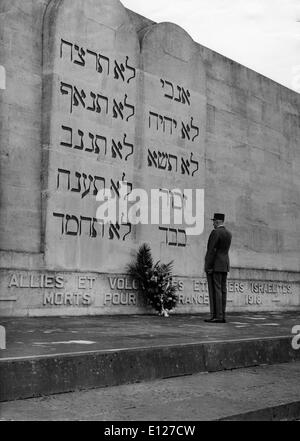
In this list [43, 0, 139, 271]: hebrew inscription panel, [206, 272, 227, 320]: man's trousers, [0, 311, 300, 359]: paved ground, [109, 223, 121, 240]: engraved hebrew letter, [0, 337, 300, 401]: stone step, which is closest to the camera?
[0, 337, 300, 401]: stone step

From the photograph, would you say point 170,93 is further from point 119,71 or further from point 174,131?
point 119,71

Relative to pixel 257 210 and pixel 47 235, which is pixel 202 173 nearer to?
pixel 257 210

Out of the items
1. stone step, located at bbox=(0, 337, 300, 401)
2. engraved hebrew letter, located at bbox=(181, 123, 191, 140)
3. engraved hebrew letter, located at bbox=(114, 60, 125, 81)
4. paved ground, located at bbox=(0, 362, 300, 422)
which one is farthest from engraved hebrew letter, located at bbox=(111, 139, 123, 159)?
paved ground, located at bbox=(0, 362, 300, 422)

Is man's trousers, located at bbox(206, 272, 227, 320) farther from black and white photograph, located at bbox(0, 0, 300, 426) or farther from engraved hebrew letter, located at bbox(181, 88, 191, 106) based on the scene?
engraved hebrew letter, located at bbox(181, 88, 191, 106)

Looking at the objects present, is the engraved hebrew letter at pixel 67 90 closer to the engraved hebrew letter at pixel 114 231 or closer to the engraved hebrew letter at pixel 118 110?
the engraved hebrew letter at pixel 118 110

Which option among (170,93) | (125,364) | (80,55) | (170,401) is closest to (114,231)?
(80,55)

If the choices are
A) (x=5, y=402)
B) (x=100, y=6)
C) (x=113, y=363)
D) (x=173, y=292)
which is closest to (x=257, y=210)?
(x=173, y=292)

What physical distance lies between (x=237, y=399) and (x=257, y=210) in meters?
12.1

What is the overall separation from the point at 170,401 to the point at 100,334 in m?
2.82

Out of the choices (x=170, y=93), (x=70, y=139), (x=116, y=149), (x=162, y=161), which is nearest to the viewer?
(x=70, y=139)

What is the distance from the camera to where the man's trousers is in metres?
11.0

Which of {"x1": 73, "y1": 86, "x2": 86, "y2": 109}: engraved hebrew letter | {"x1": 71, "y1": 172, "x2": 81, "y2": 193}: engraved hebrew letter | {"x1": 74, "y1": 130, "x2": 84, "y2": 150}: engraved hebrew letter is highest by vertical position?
{"x1": 73, "y1": 86, "x2": 86, "y2": 109}: engraved hebrew letter

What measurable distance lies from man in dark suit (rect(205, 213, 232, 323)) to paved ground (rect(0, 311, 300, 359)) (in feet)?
1.96

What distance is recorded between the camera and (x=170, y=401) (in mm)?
5305
